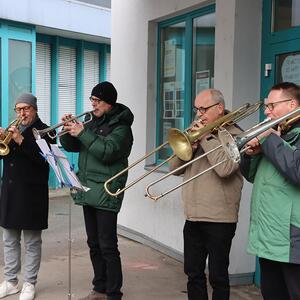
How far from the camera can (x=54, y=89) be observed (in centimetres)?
1052

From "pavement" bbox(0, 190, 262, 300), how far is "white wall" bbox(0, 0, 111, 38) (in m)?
4.17

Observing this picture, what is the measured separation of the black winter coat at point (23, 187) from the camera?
14.1 ft

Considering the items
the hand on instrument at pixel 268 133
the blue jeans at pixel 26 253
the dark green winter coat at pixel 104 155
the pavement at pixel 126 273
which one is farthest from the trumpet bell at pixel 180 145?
the blue jeans at pixel 26 253

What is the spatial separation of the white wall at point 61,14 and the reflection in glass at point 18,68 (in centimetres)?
49

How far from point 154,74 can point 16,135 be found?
2.44 metres

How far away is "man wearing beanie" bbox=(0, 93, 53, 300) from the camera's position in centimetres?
429

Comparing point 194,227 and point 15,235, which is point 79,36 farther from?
point 194,227

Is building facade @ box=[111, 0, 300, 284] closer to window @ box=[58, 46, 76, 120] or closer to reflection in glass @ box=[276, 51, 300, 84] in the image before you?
reflection in glass @ box=[276, 51, 300, 84]

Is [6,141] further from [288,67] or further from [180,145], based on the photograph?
[288,67]

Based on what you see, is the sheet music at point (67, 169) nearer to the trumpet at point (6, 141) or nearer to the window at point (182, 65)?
the trumpet at point (6, 141)

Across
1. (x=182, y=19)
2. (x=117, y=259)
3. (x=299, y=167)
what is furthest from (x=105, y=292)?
(x=182, y=19)

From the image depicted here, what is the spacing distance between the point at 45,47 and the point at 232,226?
7795mm

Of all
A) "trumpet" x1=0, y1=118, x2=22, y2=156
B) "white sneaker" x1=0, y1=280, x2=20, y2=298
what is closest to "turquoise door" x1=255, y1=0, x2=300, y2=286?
"trumpet" x1=0, y1=118, x2=22, y2=156

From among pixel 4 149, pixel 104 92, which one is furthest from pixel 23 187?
pixel 104 92
